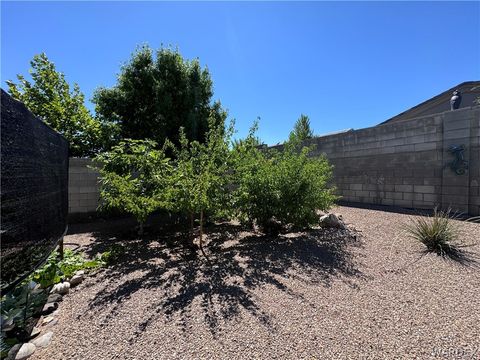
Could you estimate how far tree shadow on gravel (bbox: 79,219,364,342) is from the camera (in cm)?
242

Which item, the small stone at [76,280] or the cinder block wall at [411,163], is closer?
the small stone at [76,280]

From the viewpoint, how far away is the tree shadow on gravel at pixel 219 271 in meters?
2.42

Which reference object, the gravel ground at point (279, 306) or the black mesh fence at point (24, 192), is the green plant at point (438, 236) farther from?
the black mesh fence at point (24, 192)

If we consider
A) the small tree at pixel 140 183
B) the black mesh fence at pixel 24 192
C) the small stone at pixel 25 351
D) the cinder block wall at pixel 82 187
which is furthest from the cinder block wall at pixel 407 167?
→ the small stone at pixel 25 351

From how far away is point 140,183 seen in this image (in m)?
4.62

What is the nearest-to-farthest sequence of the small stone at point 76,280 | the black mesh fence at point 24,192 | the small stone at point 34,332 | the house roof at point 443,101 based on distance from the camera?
the black mesh fence at point 24,192 → the small stone at point 34,332 → the small stone at point 76,280 → the house roof at point 443,101

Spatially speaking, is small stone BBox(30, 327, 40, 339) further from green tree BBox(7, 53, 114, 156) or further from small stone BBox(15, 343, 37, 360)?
green tree BBox(7, 53, 114, 156)

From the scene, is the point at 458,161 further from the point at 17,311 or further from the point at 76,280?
the point at 17,311

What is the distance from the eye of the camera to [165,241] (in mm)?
4832

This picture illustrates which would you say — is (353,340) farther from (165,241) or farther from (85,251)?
(85,251)

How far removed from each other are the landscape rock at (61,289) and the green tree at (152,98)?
6.00 meters

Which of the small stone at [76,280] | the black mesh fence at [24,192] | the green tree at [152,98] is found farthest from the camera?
the green tree at [152,98]

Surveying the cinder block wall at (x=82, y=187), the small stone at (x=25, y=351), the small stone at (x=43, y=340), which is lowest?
the small stone at (x=43, y=340)

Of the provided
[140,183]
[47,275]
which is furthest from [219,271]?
[140,183]
